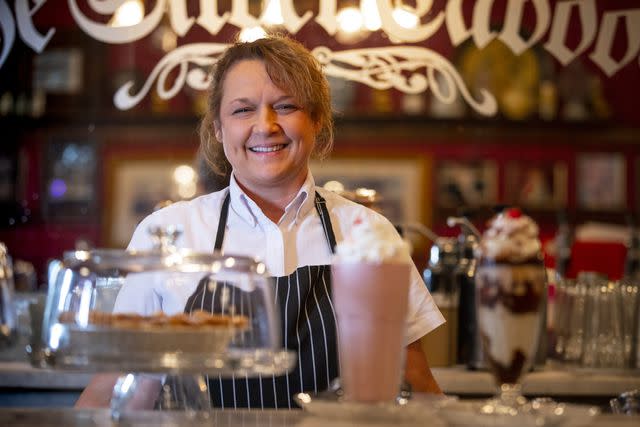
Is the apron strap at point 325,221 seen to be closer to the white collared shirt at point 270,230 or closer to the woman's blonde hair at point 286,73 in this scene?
the white collared shirt at point 270,230

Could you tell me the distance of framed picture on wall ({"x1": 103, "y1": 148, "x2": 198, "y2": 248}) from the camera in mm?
6896

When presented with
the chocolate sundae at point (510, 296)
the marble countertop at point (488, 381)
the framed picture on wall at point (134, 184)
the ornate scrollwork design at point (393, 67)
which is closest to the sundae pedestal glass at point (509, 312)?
the chocolate sundae at point (510, 296)

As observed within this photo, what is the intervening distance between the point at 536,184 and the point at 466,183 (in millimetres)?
462

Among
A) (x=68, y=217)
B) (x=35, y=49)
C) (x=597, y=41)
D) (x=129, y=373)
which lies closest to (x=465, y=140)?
(x=68, y=217)

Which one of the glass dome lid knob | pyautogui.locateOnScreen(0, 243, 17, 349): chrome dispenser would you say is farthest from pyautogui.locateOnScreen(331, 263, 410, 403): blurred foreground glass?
pyautogui.locateOnScreen(0, 243, 17, 349): chrome dispenser

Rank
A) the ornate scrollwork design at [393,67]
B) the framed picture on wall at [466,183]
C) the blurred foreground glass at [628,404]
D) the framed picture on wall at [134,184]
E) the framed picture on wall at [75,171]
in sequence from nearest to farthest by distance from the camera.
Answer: the blurred foreground glass at [628,404] → the ornate scrollwork design at [393,67] → the framed picture on wall at [75,171] → the framed picture on wall at [134,184] → the framed picture on wall at [466,183]

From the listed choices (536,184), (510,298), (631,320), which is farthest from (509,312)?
(536,184)

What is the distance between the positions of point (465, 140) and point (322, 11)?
3911 millimetres

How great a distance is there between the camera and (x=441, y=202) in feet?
23.1

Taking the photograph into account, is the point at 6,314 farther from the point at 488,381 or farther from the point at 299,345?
the point at 488,381

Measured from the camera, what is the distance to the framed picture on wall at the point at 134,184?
6896 millimetres

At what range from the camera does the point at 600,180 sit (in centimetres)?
711

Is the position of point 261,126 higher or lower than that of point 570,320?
higher

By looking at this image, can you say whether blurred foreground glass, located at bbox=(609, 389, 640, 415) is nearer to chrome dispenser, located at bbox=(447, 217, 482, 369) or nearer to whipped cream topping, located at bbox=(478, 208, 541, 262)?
whipped cream topping, located at bbox=(478, 208, 541, 262)
